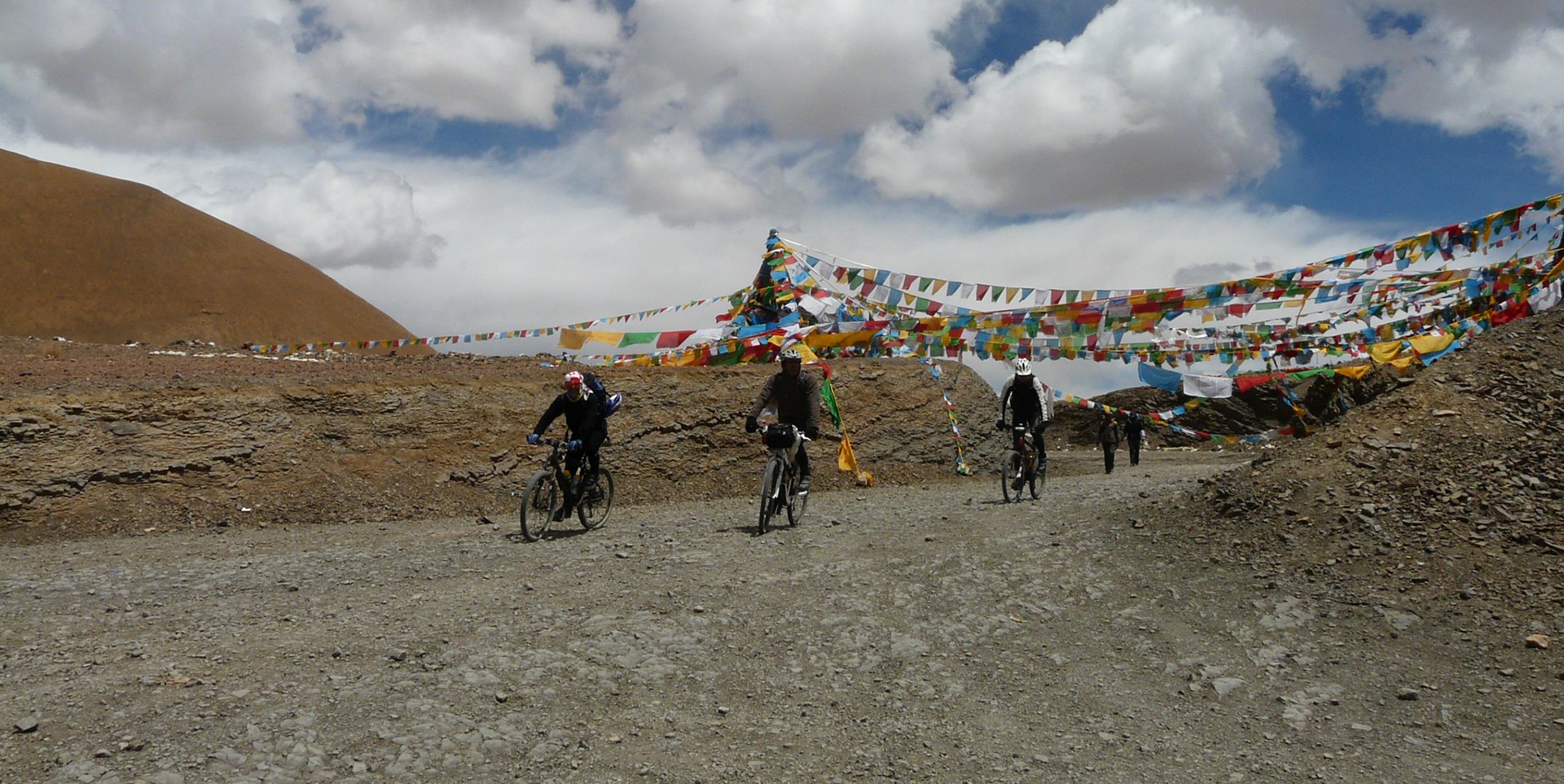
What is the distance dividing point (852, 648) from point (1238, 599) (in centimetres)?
320

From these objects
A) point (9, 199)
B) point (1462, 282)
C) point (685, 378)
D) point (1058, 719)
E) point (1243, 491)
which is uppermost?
point (9, 199)

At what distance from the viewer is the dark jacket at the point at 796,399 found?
37.9ft

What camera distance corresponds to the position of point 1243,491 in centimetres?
1003

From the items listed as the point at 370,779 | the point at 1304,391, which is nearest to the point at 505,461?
the point at 370,779

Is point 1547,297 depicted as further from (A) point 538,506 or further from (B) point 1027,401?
(A) point 538,506

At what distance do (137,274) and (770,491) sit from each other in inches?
1391

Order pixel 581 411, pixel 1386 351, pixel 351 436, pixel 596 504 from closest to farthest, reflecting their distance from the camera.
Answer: pixel 581 411
pixel 596 504
pixel 351 436
pixel 1386 351

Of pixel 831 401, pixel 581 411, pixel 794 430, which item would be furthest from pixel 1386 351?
pixel 581 411

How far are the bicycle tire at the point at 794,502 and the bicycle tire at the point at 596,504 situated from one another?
2152 millimetres

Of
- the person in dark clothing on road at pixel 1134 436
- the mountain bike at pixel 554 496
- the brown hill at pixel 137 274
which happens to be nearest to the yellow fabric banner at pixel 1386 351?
the person in dark clothing on road at pixel 1134 436

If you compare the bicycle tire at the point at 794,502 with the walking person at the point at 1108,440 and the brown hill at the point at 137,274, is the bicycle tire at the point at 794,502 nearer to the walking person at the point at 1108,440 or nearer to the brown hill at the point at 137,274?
the walking person at the point at 1108,440

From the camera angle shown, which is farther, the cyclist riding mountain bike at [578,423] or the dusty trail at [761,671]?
the cyclist riding mountain bike at [578,423]

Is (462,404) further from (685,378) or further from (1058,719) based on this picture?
(1058,719)

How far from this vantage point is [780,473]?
442 inches
